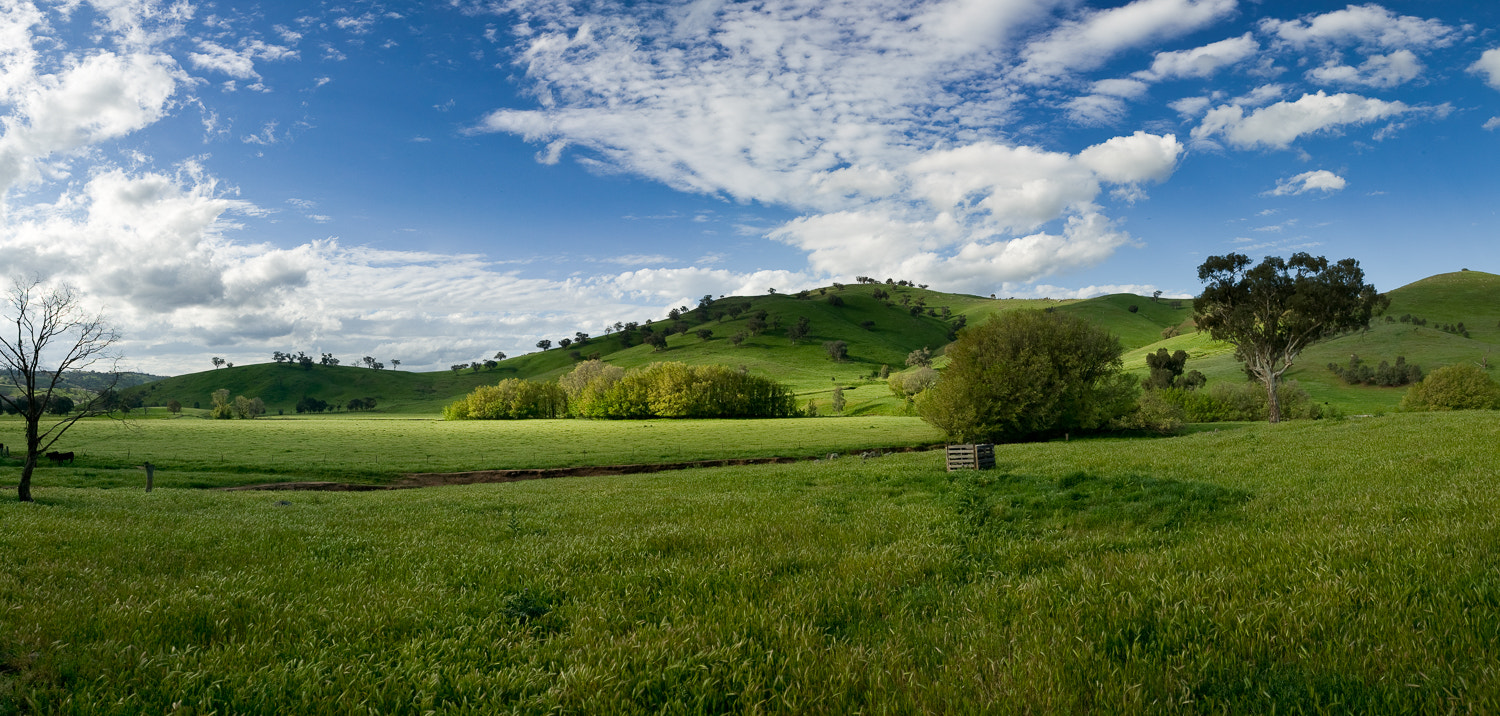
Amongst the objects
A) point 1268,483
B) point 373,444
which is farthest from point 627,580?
point 373,444

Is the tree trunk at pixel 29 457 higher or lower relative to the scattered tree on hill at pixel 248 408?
lower

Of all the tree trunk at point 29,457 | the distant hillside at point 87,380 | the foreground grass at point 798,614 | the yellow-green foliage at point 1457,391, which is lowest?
the yellow-green foliage at point 1457,391

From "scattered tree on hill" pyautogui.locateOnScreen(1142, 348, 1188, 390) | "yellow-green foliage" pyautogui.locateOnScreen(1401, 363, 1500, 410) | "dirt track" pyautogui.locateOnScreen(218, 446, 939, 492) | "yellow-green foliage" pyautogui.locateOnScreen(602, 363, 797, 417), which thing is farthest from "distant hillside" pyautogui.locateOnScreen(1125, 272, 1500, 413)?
"dirt track" pyautogui.locateOnScreen(218, 446, 939, 492)

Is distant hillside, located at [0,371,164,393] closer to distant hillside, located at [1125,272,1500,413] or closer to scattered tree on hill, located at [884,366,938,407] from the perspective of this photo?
scattered tree on hill, located at [884,366,938,407]

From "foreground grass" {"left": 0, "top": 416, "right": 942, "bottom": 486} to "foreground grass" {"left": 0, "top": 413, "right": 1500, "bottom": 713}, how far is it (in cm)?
4258

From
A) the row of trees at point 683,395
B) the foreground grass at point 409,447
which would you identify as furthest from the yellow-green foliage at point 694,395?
the foreground grass at point 409,447

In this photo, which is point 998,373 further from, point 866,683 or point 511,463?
point 866,683

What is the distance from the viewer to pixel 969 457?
77.9ft

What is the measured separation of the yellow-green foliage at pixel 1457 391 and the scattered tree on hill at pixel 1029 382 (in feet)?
A: 164

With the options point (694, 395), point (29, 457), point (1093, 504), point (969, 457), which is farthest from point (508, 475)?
point (694, 395)

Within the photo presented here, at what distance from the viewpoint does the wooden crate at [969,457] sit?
23562 millimetres

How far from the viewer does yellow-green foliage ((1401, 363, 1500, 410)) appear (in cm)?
7811

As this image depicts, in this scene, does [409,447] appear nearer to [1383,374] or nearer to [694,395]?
[694,395]

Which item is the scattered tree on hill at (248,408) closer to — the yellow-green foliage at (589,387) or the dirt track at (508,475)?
the yellow-green foliage at (589,387)
